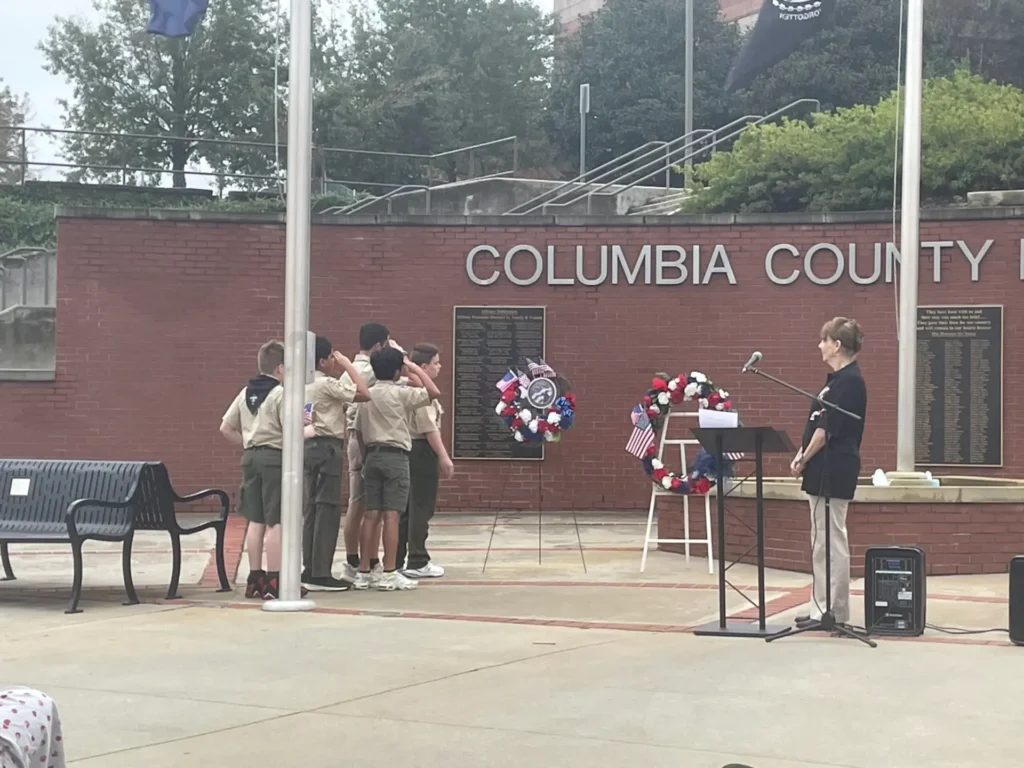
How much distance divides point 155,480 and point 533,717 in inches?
189

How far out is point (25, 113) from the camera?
44938mm

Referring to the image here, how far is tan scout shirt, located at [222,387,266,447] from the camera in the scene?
10.1m

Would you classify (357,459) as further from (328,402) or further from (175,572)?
(175,572)

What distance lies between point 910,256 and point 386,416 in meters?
5.06

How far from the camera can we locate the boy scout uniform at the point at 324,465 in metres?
10.1

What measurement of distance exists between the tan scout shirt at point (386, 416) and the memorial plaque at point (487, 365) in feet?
20.1

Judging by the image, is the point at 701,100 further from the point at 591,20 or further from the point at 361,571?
the point at 361,571

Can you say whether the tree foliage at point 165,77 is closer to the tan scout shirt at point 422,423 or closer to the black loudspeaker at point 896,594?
the tan scout shirt at point 422,423

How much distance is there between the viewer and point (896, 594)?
27.3ft

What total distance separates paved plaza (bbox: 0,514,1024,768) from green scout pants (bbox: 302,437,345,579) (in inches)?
19.8

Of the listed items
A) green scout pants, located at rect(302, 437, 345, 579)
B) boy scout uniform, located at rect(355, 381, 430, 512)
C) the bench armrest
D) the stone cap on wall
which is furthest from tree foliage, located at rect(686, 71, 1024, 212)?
the bench armrest

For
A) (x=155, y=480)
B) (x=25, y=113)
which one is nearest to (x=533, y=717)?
(x=155, y=480)

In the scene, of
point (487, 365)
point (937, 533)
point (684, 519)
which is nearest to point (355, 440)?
point (684, 519)

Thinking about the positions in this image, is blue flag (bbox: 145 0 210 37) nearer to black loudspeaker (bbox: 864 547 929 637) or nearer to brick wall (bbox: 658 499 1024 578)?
brick wall (bbox: 658 499 1024 578)
